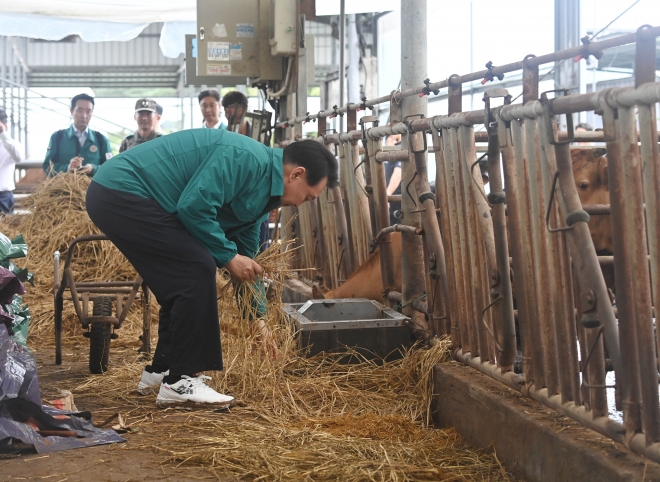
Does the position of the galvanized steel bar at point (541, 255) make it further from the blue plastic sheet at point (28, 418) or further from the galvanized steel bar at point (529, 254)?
the blue plastic sheet at point (28, 418)

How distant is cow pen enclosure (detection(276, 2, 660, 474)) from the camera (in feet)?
8.23

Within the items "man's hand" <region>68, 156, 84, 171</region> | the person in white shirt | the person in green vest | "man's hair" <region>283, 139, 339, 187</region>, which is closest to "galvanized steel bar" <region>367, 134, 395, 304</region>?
"man's hair" <region>283, 139, 339, 187</region>

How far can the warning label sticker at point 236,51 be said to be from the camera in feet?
27.1

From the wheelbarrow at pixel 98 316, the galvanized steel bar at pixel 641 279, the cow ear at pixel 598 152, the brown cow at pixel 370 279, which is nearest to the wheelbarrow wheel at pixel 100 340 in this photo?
the wheelbarrow at pixel 98 316

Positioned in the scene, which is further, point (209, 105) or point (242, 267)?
point (209, 105)

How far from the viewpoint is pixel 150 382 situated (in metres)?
4.43

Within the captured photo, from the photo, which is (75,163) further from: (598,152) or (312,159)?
(598,152)

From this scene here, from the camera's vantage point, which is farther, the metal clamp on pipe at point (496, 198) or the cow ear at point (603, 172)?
the cow ear at point (603, 172)

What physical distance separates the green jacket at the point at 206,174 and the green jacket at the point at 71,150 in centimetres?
510

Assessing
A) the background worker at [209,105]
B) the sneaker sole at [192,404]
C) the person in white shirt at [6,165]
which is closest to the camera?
the sneaker sole at [192,404]

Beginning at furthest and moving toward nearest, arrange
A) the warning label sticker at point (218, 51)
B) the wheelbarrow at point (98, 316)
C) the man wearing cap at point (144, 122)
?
the man wearing cap at point (144, 122) < the warning label sticker at point (218, 51) < the wheelbarrow at point (98, 316)

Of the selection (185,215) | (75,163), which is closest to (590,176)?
(185,215)

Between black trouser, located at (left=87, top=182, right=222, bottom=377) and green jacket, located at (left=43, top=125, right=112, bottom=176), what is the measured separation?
511 cm

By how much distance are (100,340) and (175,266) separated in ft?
4.11
